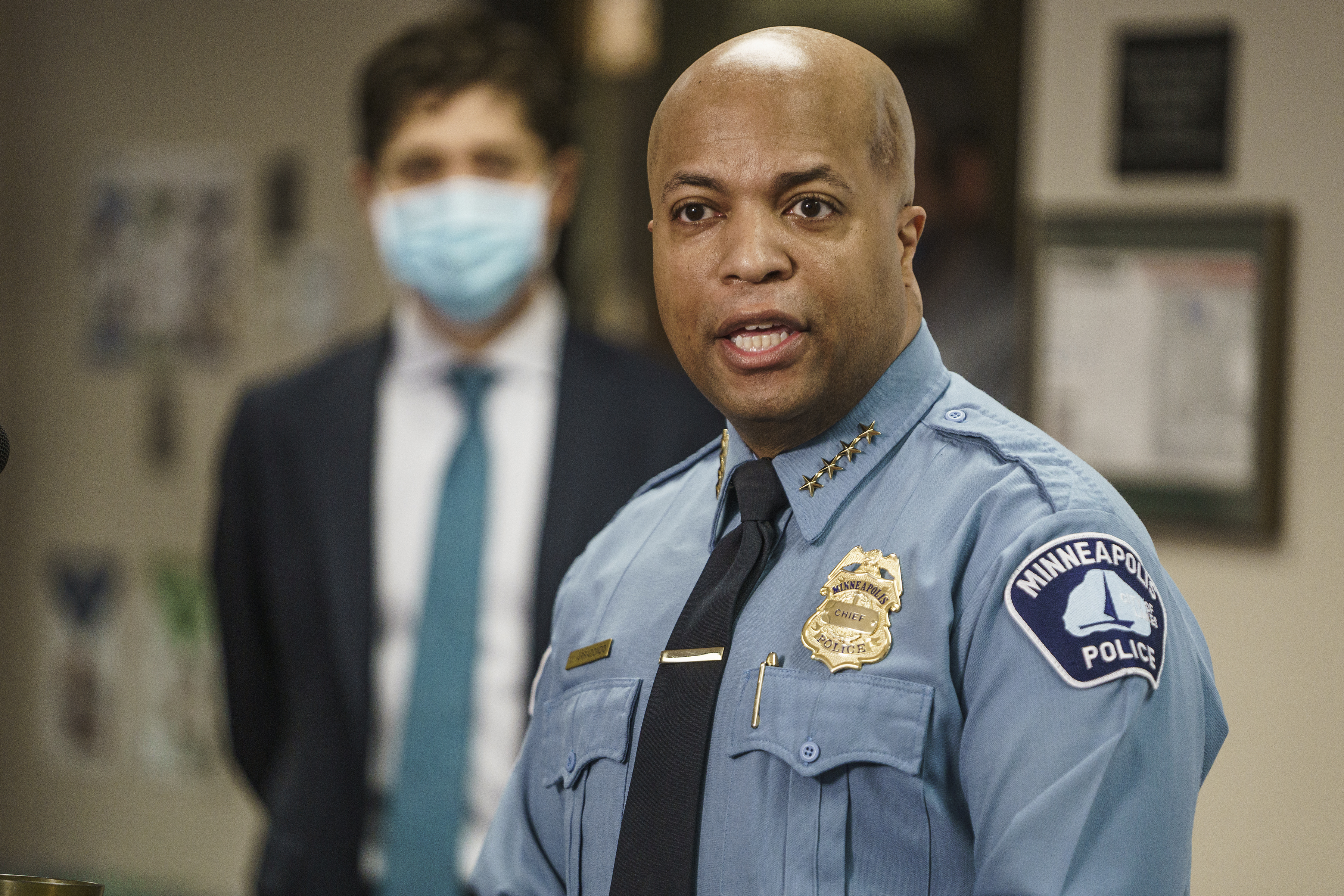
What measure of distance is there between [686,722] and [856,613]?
0.15 meters

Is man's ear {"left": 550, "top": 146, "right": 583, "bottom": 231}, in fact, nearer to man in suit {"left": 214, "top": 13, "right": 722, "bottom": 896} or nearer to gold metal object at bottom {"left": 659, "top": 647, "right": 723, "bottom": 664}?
man in suit {"left": 214, "top": 13, "right": 722, "bottom": 896}

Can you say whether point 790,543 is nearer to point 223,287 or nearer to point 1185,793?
point 1185,793

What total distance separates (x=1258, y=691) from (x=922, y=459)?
1310 millimetres

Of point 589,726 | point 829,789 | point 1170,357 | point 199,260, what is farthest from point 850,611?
point 199,260

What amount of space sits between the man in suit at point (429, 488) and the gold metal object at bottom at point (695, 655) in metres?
0.95

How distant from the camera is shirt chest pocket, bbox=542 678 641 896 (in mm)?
1062

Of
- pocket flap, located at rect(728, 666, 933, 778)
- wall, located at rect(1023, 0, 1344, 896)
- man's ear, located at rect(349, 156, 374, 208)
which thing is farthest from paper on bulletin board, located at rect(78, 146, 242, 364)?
pocket flap, located at rect(728, 666, 933, 778)

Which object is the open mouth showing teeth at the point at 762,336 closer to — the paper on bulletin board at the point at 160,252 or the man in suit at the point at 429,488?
the man in suit at the point at 429,488

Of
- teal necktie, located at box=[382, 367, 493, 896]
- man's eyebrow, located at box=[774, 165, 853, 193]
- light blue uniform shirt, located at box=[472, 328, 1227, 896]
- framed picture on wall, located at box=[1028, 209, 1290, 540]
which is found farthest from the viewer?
framed picture on wall, located at box=[1028, 209, 1290, 540]

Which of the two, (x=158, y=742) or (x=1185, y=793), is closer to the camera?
(x=1185, y=793)

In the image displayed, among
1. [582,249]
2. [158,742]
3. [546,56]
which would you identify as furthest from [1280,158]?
[158,742]

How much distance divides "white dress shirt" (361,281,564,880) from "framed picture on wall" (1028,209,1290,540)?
0.80 meters

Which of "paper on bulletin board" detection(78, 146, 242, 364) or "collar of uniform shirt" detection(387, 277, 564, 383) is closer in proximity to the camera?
"collar of uniform shirt" detection(387, 277, 564, 383)

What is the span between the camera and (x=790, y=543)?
106 centimetres
